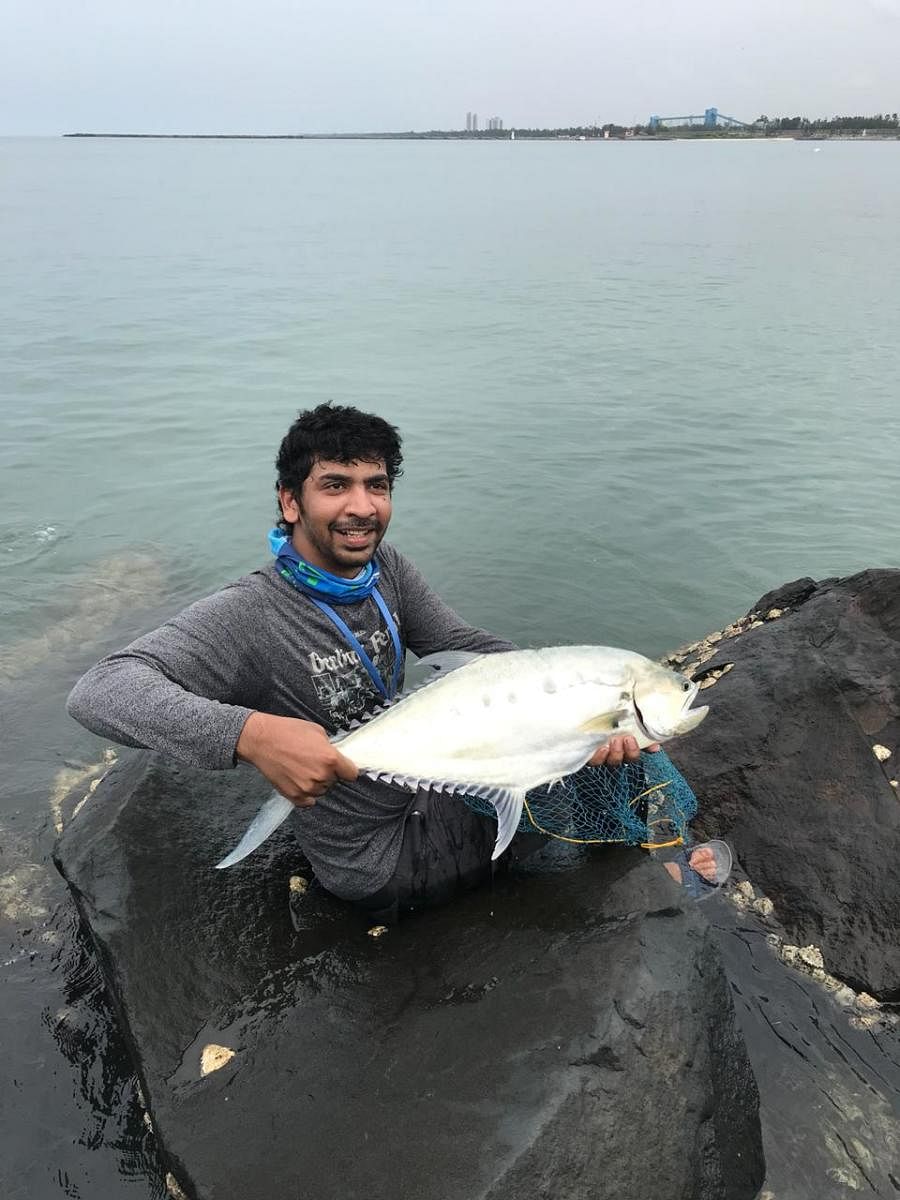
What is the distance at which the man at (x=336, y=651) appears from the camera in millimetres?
3420

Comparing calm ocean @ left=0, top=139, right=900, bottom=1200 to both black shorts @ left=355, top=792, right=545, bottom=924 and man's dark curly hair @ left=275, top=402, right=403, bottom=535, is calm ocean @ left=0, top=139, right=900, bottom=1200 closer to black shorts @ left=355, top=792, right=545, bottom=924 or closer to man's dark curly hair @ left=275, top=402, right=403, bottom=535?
black shorts @ left=355, top=792, right=545, bottom=924

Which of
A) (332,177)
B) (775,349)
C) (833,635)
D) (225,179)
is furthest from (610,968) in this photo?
(332,177)

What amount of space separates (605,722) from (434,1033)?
1290 mm

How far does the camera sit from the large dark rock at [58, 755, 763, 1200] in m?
2.90

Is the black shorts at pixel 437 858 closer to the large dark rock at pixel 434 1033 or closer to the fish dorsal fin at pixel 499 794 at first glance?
the large dark rock at pixel 434 1033

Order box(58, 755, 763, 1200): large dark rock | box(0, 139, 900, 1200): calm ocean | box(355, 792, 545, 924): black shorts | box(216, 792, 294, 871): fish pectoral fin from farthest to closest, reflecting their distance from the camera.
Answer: box(0, 139, 900, 1200): calm ocean → box(355, 792, 545, 924): black shorts → box(216, 792, 294, 871): fish pectoral fin → box(58, 755, 763, 1200): large dark rock

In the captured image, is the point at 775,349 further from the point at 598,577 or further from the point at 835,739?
the point at 835,739

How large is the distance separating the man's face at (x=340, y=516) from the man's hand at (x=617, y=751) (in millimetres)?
1220

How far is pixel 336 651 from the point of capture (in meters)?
3.63

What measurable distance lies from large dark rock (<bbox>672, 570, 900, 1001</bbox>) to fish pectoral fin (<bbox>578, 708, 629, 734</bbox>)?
→ 1948 mm

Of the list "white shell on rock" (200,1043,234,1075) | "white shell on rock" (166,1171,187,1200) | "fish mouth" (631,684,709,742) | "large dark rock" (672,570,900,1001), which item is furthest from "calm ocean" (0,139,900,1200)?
"large dark rock" (672,570,900,1001)

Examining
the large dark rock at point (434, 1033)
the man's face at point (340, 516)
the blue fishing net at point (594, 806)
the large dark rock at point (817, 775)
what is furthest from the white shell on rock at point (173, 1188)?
the large dark rock at point (817, 775)

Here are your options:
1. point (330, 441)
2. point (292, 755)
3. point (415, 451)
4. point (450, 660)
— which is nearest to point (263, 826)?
point (292, 755)

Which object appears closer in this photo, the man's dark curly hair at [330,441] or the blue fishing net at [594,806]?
the man's dark curly hair at [330,441]
